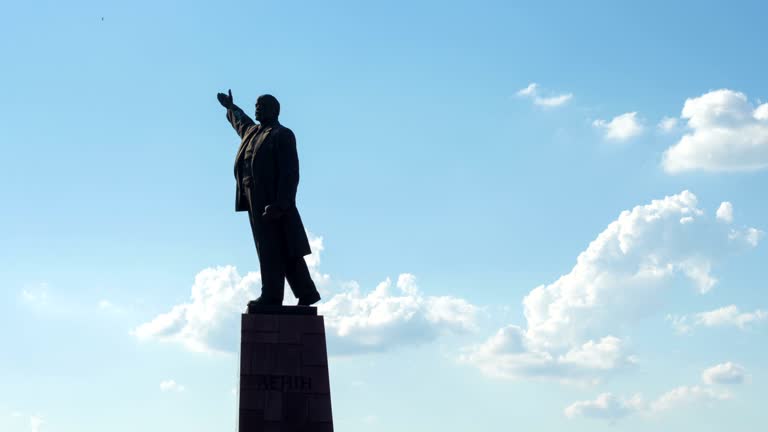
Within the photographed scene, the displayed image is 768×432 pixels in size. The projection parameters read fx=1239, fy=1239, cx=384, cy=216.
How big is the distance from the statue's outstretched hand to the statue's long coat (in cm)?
160

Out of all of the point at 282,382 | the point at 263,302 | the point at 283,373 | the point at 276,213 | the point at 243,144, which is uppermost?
the point at 243,144

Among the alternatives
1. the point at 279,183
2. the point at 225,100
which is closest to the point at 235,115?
the point at 225,100

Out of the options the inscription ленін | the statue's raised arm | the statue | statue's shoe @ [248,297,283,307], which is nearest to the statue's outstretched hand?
the statue's raised arm

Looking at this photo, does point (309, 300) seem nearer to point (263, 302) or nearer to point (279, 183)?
point (263, 302)

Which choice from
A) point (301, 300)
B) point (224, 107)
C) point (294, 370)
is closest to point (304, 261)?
point (301, 300)

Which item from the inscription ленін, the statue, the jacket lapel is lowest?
the inscription ленін

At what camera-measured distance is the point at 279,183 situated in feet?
72.1

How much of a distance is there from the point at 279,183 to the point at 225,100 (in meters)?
2.88

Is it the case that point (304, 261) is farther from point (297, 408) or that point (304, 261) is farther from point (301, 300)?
point (297, 408)

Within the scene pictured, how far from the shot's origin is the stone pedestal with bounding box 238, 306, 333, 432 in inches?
807

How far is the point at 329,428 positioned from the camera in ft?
67.8

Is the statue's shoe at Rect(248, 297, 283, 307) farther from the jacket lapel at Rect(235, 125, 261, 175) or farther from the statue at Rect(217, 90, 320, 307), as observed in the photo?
the jacket lapel at Rect(235, 125, 261, 175)

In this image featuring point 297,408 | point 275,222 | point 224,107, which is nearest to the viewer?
point 297,408

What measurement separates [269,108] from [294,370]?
5.01m
